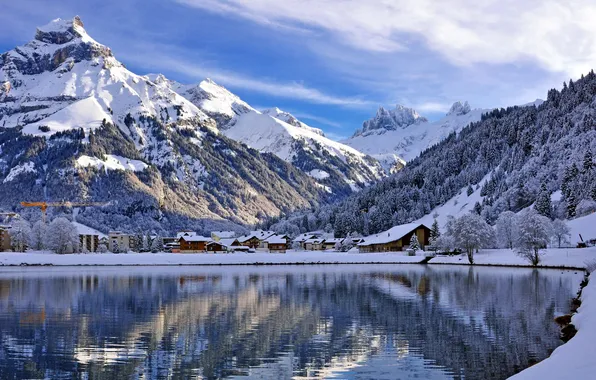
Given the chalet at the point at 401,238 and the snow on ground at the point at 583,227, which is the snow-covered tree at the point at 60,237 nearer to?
the chalet at the point at 401,238

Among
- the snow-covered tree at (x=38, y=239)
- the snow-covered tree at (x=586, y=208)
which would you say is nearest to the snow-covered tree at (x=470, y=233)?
the snow-covered tree at (x=586, y=208)

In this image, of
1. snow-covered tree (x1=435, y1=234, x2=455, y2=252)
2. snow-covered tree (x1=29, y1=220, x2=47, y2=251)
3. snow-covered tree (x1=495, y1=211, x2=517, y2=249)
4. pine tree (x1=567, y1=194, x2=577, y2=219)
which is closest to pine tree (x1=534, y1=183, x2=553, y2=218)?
pine tree (x1=567, y1=194, x2=577, y2=219)

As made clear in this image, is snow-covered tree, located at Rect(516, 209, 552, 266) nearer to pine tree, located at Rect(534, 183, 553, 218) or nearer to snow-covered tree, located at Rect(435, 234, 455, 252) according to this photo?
snow-covered tree, located at Rect(435, 234, 455, 252)

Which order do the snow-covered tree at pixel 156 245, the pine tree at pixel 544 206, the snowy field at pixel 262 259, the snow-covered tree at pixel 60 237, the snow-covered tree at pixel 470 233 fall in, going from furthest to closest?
the snow-covered tree at pixel 156 245 < the snow-covered tree at pixel 60 237 < the pine tree at pixel 544 206 < the snow-covered tree at pixel 470 233 < the snowy field at pixel 262 259

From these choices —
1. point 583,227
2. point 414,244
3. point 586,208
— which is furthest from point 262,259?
point 586,208

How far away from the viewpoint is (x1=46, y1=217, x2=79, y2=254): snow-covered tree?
151 meters

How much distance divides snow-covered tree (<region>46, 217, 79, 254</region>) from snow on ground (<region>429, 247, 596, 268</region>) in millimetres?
88132

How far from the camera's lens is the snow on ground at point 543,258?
316 feet

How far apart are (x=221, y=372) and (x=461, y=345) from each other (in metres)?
12.3

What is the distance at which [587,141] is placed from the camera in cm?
18025

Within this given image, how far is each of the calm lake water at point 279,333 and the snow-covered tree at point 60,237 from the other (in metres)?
97.0

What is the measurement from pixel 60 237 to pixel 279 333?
13092 centimetres

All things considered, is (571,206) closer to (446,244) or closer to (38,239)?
(446,244)

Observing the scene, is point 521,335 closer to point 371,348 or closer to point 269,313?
point 371,348
